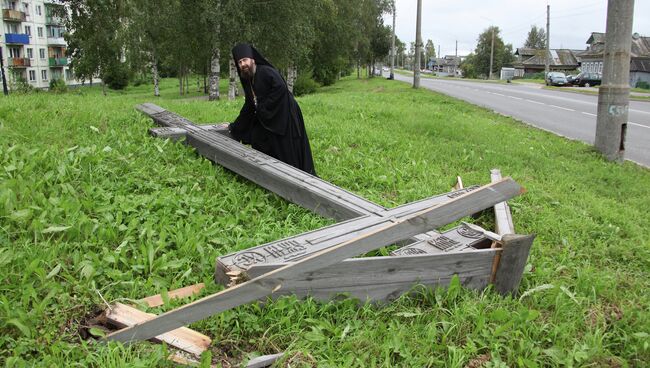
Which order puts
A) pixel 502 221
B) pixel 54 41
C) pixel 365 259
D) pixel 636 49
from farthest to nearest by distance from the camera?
pixel 54 41
pixel 636 49
pixel 502 221
pixel 365 259

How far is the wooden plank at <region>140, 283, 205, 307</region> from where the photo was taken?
9.35ft

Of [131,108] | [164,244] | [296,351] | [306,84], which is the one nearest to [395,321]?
[296,351]

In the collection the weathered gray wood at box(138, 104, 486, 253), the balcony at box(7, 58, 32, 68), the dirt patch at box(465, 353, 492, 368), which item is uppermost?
the balcony at box(7, 58, 32, 68)

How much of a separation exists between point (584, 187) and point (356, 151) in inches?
115

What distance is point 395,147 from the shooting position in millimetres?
7812

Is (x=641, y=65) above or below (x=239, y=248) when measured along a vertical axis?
above

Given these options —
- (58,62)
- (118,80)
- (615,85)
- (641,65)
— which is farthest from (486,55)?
(615,85)

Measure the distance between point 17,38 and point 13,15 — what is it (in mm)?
2338

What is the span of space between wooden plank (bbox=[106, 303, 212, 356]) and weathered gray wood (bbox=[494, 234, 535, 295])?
5.93ft

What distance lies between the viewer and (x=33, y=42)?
6044 cm

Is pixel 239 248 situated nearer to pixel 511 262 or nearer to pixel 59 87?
pixel 511 262

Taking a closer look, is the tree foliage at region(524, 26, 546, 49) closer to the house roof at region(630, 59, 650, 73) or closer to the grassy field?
the house roof at region(630, 59, 650, 73)

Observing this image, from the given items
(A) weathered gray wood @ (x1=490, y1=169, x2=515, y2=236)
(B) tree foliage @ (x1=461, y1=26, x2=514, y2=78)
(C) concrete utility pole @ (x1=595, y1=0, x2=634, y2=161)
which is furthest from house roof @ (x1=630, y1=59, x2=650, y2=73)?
(A) weathered gray wood @ (x1=490, y1=169, x2=515, y2=236)

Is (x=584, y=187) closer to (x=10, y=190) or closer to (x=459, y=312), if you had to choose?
(x=459, y=312)
